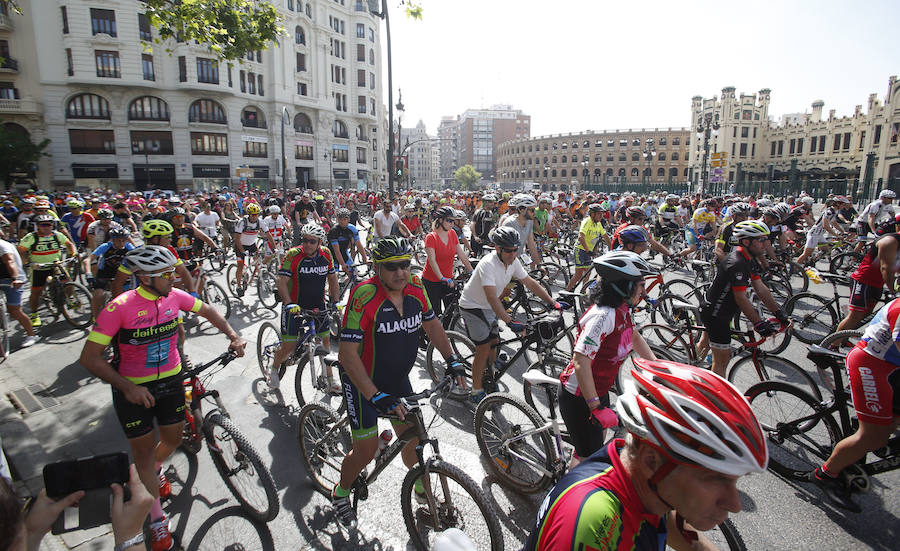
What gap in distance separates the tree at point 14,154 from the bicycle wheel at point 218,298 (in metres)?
39.9

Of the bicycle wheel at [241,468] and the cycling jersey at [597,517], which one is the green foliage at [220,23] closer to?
the bicycle wheel at [241,468]

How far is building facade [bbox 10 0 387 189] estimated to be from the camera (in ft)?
136

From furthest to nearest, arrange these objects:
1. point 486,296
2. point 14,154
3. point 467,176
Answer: point 467,176
point 14,154
point 486,296

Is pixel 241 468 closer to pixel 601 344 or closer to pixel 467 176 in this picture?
pixel 601 344

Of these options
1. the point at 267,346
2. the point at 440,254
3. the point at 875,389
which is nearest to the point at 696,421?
the point at 875,389

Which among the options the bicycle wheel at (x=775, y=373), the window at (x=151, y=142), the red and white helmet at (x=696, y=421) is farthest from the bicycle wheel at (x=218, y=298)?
the window at (x=151, y=142)

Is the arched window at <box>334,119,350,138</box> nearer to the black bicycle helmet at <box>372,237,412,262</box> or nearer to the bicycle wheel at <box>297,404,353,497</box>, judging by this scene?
the bicycle wheel at <box>297,404,353,497</box>

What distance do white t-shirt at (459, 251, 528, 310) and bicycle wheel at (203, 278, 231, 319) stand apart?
5616mm

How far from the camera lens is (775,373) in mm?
4922

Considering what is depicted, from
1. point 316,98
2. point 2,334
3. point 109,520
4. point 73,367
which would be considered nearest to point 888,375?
point 109,520

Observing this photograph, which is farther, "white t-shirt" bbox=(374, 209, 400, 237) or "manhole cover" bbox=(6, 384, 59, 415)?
"white t-shirt" bbox=(374, 209, 400, 237)

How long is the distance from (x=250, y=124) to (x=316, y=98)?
9.12 m

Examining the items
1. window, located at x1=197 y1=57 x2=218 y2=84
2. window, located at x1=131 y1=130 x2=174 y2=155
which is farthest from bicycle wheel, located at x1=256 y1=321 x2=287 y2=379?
window, located at x1=131 y1=130 x2=174 y2=155

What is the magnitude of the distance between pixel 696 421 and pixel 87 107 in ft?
189
